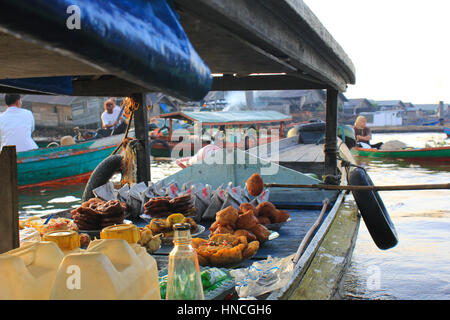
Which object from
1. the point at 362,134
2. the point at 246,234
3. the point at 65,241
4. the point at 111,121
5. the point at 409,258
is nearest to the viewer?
the point at 65,241

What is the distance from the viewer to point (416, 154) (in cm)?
1825

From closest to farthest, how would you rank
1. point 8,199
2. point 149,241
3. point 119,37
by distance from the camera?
1. point 119,37
2. point 8,199
3. point 149,241

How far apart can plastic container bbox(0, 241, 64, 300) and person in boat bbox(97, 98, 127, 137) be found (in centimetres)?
1429

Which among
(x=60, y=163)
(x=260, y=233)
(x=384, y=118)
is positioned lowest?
(x=60, y=163)

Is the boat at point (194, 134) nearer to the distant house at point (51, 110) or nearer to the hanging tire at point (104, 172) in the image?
the distant house at point (51, 110)

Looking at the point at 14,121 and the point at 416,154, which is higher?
the point at 14,121

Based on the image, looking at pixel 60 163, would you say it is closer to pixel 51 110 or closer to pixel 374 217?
pixel 374 217

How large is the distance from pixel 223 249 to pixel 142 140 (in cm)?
338

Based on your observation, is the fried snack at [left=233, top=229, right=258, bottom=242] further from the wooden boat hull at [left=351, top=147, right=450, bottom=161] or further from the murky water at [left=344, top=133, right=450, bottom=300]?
the wooden boat hull at [left=351, top=147, right=450, bottom=161]

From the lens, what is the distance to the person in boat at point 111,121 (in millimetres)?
15310

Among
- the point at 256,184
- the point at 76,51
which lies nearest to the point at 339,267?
the point at 256,184

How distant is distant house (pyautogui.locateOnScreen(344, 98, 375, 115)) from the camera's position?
57062 millimetres

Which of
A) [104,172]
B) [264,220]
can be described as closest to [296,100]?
[104,172]
